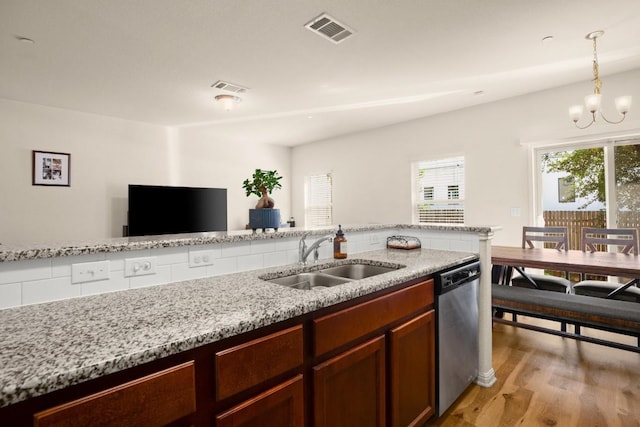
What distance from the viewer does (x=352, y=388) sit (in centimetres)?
125

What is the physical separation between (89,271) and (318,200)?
18.5 ft

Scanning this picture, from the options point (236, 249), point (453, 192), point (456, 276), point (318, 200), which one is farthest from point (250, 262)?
point (318, 200)

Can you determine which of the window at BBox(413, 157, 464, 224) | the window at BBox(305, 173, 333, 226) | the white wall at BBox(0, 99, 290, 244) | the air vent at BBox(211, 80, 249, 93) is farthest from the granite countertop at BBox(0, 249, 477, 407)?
the window at BBox(305, 173, 333, 226)

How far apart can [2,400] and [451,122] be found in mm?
5099

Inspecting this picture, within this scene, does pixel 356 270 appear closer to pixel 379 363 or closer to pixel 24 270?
pixel 379 363

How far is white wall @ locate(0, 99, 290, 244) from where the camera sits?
154 inches

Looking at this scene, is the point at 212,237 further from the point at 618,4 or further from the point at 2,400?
the point at 618,4

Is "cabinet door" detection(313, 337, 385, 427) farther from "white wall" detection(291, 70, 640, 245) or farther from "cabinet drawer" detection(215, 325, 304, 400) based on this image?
"white wall" detection(291, 70, 640, 245)

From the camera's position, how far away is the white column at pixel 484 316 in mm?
2152

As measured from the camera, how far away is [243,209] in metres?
6.19

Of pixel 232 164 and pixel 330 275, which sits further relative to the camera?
pixel 232 164

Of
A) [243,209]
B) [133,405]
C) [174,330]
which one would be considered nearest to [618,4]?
[174,330]

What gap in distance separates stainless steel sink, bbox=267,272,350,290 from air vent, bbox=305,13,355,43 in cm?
183

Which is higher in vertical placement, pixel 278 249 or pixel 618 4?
pixel 618 4
